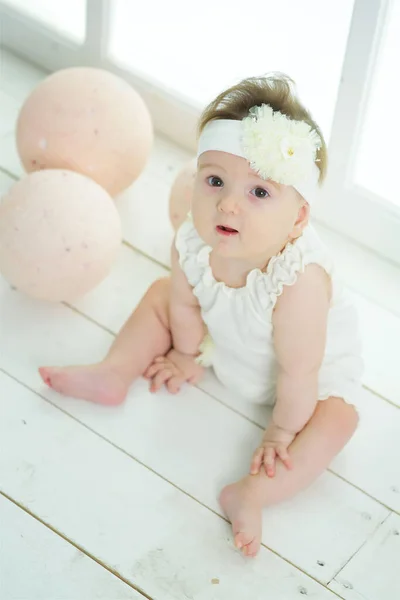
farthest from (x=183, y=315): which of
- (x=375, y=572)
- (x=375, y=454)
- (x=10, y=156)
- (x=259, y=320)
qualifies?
(x=10, y=156)

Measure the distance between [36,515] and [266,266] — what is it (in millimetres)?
484

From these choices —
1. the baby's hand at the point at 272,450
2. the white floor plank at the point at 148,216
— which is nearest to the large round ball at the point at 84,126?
the white floor plank at the point at 148,216

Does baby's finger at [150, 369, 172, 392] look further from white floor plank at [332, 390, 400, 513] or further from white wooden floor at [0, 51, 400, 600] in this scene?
white floor plank at [332, 390, 400, 513]

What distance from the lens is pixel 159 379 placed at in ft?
5.25

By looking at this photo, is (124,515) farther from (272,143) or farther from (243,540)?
(272,143)

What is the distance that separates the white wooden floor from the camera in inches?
53.9

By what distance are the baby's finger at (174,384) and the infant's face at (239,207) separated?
0.31 metres

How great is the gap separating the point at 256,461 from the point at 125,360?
0.91ft

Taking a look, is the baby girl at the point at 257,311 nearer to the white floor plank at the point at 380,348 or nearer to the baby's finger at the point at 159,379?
the baby's finger at the point at 159,379

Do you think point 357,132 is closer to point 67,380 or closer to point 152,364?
point 152,364

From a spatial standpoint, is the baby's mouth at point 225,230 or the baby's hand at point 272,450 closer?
the baby's mouth at point 225,230

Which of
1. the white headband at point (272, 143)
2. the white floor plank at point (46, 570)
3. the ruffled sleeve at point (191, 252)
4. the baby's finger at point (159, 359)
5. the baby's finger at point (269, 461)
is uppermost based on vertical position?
the white headband at point (272, 143)

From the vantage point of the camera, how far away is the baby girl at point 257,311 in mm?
1312

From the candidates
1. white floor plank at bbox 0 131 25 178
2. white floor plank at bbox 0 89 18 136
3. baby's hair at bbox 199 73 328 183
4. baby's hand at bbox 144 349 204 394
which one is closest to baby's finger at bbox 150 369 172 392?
baby's hand at bbox 144 349 204 394
